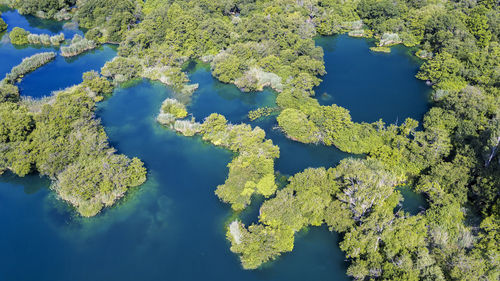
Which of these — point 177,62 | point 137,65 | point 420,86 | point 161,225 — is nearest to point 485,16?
point 420,86

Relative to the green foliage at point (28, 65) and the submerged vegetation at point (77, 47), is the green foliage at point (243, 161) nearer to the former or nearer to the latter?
the green foliage at point (28, 65)

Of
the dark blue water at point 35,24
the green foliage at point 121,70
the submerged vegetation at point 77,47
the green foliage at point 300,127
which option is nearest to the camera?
the green foliage at point 300,127

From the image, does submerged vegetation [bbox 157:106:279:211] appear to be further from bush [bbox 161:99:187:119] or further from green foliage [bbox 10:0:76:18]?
green foliage [bbox 10:0:76:18]

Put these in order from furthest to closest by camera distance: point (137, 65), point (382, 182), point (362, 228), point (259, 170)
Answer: point (137, 65)
point (259, 170)
point (382, 182)
point (362, 228)

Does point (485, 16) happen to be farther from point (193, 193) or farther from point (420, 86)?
point (193, 193)

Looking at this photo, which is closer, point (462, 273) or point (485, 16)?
point (462, 273)

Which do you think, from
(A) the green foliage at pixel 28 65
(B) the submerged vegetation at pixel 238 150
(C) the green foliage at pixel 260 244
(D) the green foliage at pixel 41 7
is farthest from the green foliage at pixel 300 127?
(D) the green foliage at pixel 41 7

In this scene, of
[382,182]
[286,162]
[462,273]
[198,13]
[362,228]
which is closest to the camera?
[462,273]
